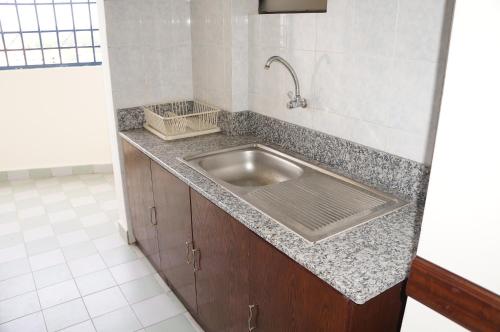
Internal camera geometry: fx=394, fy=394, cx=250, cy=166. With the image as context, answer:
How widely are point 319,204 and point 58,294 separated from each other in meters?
1.56

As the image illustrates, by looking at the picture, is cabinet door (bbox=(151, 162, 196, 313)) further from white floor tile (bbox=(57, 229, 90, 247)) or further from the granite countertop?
white floor tile (bbox=(57, 229, 90, 247))

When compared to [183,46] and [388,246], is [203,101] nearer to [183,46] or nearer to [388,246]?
[183,46]

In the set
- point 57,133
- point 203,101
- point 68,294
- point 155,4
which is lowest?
point 68,294

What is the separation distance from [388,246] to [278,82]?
3.57ft

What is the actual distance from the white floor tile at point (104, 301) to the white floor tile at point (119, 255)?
11.0 inches

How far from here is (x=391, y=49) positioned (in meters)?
1.39

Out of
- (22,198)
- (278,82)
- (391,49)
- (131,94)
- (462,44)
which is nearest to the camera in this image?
(462,44)

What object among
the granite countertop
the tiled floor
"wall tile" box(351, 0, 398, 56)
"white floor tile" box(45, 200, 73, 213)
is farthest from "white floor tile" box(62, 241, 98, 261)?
"wall tile" box(351, 0, 398, 56)

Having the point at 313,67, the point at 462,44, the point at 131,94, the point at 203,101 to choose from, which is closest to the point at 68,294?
the point at 131,94

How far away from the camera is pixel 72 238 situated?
269cm

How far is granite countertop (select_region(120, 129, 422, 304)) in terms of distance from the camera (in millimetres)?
973

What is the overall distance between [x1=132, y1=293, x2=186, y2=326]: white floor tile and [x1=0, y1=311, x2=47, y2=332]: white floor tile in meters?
0.44

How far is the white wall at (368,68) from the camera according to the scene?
4.26 feet

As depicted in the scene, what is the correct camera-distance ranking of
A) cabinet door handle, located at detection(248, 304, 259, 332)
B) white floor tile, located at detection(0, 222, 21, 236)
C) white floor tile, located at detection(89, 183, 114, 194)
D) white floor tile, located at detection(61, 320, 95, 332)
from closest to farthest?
cabinet door handle, located at detection(248, 304, 259, 332) < white floor tile, located at detection(61, 320, 95, 332) < white floor tile, located at detection(0, 222, 21, 236) < white floor tile, located at detection(89, 183, 114, 194)
